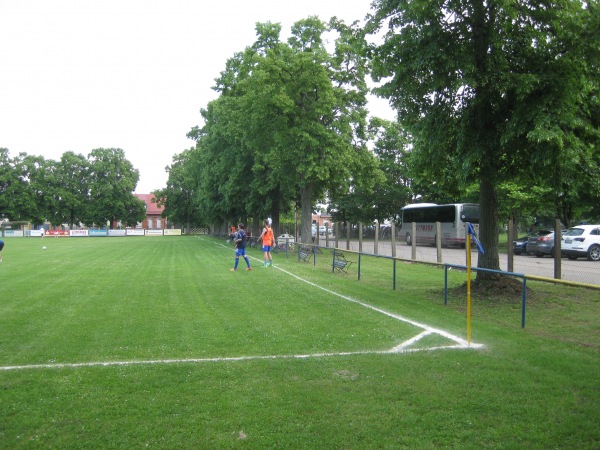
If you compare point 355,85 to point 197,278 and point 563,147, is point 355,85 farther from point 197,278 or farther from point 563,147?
point 563,147

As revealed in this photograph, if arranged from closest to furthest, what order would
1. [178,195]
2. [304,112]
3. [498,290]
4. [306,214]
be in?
1. [498,290]
2. [304,112]
3. [306,214]
4. [178,195]

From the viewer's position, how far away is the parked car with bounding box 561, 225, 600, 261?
22.7 metres

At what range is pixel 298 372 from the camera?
6.09 meters

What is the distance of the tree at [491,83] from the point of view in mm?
9883

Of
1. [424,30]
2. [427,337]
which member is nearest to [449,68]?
[424,30]

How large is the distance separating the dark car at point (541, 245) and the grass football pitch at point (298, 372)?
1496 centimetres

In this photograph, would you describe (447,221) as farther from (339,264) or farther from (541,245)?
(339,264)

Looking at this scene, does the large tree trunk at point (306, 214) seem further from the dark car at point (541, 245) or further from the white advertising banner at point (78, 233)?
the white advertising banner at point (78, 233)

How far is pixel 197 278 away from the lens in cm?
1658

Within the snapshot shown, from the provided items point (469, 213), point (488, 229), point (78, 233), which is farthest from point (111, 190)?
point (488, 229)

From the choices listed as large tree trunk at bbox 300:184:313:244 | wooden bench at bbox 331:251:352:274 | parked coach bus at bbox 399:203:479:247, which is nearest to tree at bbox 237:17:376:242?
large tree trunk at bbox 300:184:313:244

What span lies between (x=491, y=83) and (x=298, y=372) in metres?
7.65

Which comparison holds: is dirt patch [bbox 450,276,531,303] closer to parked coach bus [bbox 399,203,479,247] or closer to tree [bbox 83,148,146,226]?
parked coach bus [bbox 399,203,479,247]

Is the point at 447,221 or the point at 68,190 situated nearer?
the point at 447,221
